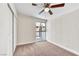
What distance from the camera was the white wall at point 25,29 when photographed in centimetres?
603

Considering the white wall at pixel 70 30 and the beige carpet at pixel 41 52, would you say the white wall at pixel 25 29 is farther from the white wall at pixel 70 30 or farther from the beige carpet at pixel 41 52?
the white wall at pixel 70 30

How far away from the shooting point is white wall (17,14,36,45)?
19.8 feet

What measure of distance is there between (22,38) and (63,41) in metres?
2.85

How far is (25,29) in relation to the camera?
631 cm

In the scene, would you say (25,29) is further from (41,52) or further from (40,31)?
(41,52)

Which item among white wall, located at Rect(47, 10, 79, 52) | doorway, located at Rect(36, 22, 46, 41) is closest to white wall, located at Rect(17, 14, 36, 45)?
doorway, located at Rect(36, 22, 46, 41)

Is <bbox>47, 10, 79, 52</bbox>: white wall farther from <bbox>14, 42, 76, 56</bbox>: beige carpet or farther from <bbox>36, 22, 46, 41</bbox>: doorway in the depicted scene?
<bbox>36, 22, 46, 41</bbox>: doorway

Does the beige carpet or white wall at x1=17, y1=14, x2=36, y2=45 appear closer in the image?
the beige carpet

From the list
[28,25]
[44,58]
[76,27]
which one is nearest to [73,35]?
[76,27]

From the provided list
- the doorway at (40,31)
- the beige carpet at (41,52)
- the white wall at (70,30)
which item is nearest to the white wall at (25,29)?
the doorway at (40,31)

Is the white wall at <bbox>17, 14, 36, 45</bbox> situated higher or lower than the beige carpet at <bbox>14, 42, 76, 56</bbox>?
higher

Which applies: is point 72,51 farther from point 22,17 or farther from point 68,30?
point 22,17

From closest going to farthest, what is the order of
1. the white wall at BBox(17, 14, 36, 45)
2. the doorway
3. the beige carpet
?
the beige carpet → the white wall at BBox(17, 14, 36, 45) → the doorway

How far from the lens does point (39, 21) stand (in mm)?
7668
